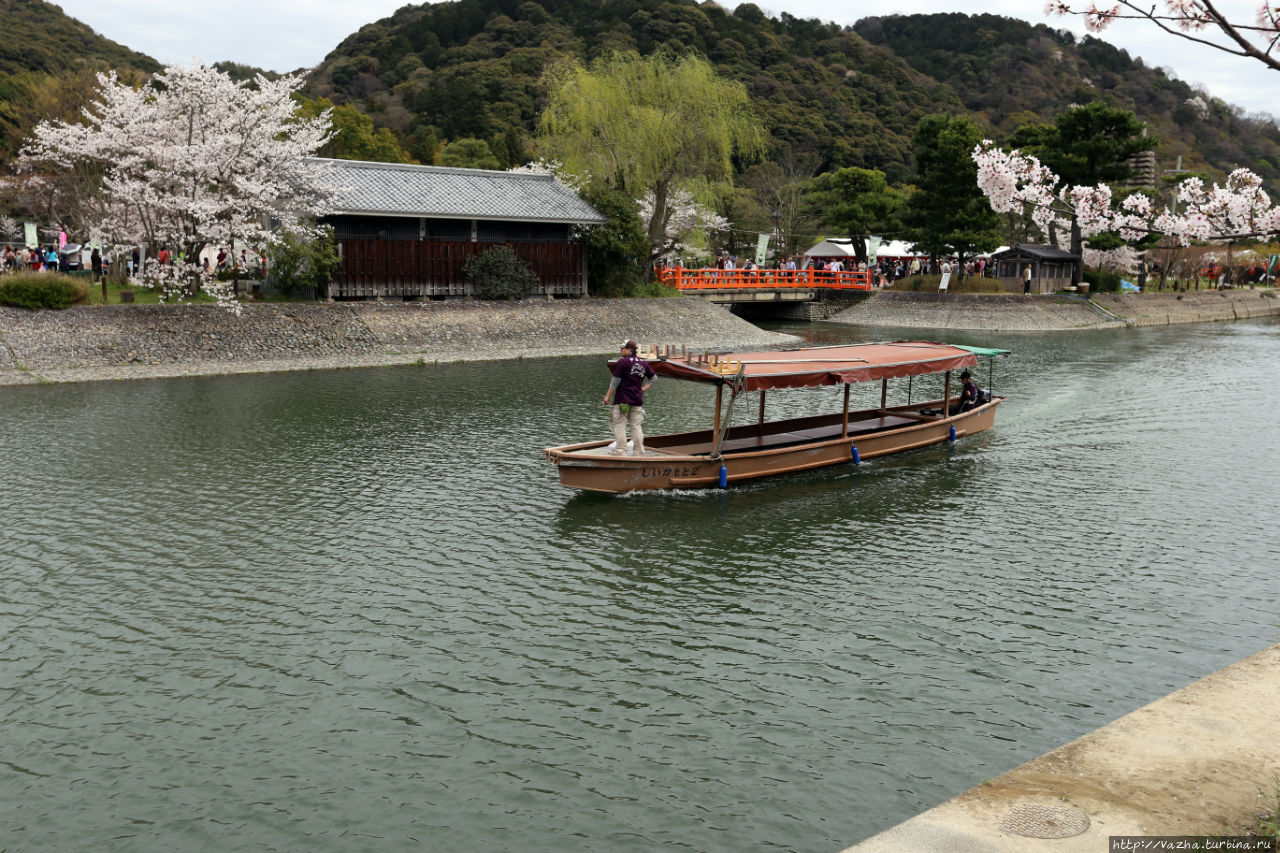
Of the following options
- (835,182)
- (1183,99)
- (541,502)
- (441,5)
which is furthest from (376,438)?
(1183,99)

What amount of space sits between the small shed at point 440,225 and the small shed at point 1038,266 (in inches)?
1297

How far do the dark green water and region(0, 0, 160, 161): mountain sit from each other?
2940cm

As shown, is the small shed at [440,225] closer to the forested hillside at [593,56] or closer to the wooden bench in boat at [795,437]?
the wooden bench in boat at [795,437]

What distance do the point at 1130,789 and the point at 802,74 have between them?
407 feet

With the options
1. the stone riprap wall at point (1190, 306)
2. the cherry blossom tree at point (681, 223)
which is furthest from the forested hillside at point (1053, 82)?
the cherry blossom tree at point (681, 223)

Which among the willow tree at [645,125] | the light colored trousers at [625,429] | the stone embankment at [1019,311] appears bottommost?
the light colored trousers at [625,429]

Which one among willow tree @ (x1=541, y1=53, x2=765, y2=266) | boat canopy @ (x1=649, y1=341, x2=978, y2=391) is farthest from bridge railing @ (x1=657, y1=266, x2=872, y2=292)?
boat canopy @ (x1=649, y1=341, x2=978, y2=391)

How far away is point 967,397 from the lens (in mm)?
26328

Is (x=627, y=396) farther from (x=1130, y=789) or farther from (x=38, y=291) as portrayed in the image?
(x=38, y=291)

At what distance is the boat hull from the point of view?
61.1 feet

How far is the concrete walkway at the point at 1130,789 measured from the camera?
7.15 meters

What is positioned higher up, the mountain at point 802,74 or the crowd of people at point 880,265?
the mountain at point 802,74

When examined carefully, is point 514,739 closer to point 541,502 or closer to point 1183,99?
point 541,502

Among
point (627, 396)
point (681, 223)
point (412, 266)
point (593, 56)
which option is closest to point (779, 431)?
point (627, 396)
